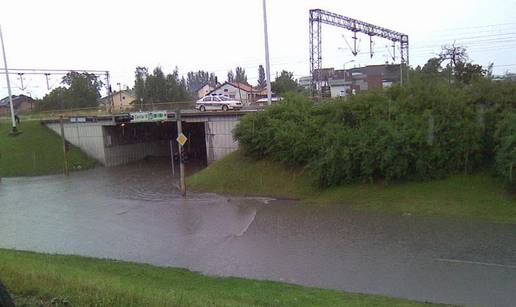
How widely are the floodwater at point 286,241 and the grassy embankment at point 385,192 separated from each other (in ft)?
3.53

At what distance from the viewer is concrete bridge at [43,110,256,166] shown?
37.6 m

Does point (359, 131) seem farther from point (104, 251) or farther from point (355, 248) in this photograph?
point (104, 251)

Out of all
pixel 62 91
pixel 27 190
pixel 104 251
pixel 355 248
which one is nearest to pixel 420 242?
pixel 355 248

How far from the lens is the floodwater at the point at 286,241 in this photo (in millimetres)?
12969

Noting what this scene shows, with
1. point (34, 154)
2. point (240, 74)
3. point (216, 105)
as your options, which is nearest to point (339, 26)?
point (216, 105)

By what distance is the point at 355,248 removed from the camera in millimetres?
16422

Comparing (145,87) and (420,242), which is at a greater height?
(145,87)

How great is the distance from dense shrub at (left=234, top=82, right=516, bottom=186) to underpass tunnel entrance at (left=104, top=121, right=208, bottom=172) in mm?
19463

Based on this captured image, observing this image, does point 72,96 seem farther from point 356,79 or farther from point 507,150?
point 507,150

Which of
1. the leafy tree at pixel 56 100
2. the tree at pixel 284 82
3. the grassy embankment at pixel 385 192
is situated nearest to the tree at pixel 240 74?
the tree at pixel 284 82

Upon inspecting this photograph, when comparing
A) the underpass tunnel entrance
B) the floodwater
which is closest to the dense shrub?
the floodwater

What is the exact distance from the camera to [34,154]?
154 ft

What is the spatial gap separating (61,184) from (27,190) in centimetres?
271

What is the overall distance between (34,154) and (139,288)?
42.9 metres
